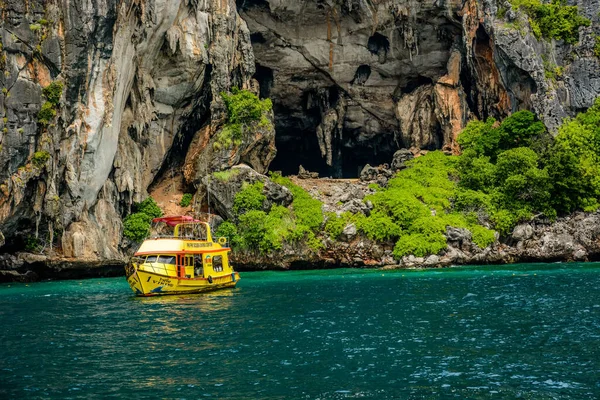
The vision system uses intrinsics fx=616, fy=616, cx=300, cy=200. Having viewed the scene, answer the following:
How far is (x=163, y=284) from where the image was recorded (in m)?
33.3

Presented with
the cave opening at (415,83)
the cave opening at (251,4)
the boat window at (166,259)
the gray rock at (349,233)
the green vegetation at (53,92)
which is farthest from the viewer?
the cave opening at (415,83)

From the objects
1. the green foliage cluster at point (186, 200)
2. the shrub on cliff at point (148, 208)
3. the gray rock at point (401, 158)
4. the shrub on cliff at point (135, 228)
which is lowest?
the shrub on cliff at point (135, 228)

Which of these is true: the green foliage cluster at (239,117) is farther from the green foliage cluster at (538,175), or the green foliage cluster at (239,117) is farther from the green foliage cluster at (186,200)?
the green foliage cluster at (538,175)

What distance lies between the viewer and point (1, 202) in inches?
1516

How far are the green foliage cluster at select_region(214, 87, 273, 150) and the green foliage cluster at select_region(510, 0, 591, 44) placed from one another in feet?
84.6

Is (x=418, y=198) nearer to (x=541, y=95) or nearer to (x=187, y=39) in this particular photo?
(x=541, y=95)

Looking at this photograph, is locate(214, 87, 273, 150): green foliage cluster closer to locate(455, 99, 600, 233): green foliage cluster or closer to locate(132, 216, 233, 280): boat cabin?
locate(455, 99, 600, 233): green foliage cluster

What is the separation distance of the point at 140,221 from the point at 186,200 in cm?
620

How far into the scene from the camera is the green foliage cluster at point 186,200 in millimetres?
55562

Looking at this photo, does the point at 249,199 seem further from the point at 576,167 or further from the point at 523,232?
the point at 576,167

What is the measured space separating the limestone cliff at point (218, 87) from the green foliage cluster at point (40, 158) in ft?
0.23

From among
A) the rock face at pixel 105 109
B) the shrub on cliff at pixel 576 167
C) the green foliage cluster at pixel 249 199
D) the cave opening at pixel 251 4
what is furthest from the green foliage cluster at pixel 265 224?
the cave opening at pixel 251 4

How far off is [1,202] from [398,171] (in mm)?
37416

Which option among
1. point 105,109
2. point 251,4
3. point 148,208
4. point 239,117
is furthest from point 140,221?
point 251,4
